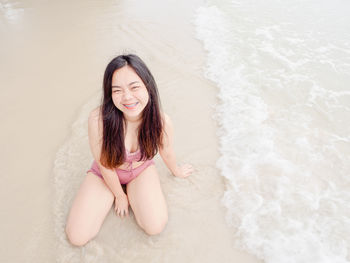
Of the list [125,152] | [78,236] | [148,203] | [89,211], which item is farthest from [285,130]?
[78,236]

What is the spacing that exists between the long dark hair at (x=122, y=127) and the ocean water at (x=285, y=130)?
0.97 meters

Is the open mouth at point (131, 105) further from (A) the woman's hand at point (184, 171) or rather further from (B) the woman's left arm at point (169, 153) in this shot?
(A) the woman's hand at point (184, 171)

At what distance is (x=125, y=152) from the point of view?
225cm

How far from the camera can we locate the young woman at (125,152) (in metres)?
1.94

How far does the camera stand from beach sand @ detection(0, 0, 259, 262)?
2311 mm

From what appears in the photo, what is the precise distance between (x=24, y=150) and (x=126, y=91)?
1.80 metres

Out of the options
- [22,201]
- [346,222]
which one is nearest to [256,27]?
[346,222]

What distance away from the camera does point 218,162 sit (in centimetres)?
303

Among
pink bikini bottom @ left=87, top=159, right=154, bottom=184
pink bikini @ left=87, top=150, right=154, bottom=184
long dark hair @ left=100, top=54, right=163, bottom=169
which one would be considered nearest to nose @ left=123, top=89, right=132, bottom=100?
long dark hair @ left=100, top=54, right=163, bottom=169

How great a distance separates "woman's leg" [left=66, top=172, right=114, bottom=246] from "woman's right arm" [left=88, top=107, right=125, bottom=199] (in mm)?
126

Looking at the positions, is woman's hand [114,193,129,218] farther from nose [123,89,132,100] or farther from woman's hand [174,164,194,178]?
nose [123,89,132,100]

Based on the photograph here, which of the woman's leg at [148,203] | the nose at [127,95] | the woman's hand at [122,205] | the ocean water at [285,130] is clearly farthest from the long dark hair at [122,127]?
the ocean water at [285,130]

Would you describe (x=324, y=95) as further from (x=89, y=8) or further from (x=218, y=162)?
(x=89, y=8)

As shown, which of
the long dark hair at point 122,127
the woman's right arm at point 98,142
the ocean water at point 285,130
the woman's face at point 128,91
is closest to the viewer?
the woman's face at point 128,91
